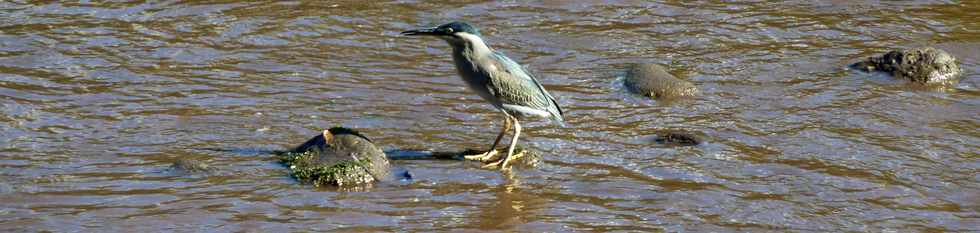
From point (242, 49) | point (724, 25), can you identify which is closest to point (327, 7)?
point (242, 49)

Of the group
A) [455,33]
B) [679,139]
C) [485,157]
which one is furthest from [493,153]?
[679,139]

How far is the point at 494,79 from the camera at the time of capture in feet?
26.7

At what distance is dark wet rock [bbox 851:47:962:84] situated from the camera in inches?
396

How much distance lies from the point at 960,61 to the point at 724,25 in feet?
6.27

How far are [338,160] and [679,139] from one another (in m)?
2.18

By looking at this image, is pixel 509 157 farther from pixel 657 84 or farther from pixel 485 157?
pixel 657 84

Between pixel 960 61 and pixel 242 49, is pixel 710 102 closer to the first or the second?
pixel 960 61

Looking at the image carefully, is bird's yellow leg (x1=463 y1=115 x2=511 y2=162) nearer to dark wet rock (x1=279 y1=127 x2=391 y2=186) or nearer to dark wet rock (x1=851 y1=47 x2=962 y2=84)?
dark wet rock (x1=279 y1=127 x2=391 y2=186)

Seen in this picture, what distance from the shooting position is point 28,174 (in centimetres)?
764

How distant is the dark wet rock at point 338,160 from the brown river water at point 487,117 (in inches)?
4.9

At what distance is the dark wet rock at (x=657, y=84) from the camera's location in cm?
968

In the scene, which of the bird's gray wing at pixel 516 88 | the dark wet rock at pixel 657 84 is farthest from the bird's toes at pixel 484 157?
the dark wet rock at pixel 657 84

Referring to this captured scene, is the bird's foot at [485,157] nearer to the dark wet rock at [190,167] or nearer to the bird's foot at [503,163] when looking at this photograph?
the bird's foot at [503,163]

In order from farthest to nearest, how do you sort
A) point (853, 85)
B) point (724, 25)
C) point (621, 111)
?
point (724, 25)
point (853, 85)
point (621, 111)
